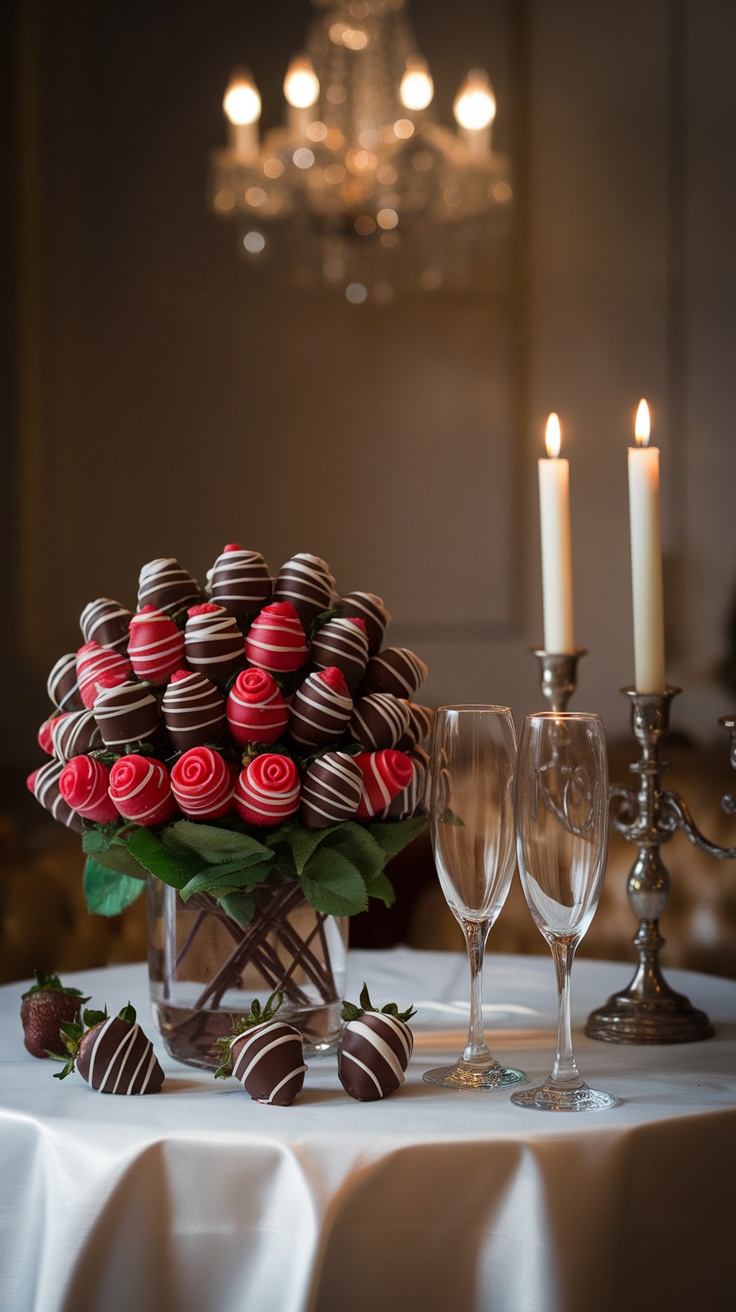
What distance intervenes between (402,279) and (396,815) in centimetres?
238

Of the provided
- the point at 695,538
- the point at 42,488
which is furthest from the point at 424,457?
the point at 42,488

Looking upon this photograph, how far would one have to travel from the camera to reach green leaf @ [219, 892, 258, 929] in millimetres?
1014

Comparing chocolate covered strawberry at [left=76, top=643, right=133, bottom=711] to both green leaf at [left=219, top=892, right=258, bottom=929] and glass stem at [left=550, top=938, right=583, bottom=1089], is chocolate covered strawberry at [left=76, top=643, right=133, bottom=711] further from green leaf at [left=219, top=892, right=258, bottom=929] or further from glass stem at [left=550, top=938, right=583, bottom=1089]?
glass stem at [left=550, top=938, right=583, bottom=1089]

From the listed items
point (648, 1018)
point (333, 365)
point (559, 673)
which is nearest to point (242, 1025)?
point (648, 1018)

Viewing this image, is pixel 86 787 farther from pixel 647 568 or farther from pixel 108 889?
pixel 647 568

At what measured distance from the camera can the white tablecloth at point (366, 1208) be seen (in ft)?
2.76

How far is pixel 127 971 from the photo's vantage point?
59.4 inches

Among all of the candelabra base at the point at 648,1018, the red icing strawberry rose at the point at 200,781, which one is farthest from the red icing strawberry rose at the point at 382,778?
the candelabra base at the point at 648,1018

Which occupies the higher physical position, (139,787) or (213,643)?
(213,643)

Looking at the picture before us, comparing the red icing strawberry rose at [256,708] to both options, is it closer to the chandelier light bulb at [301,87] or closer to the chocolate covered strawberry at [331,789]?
the chocolate covered strawberry at [331,789]

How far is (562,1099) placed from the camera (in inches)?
36.6

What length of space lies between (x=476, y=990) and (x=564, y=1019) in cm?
7

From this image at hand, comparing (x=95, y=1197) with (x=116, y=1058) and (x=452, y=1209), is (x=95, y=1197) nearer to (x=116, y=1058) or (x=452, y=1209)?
(x=116, y=1058)

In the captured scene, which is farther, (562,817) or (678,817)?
(678,817)
